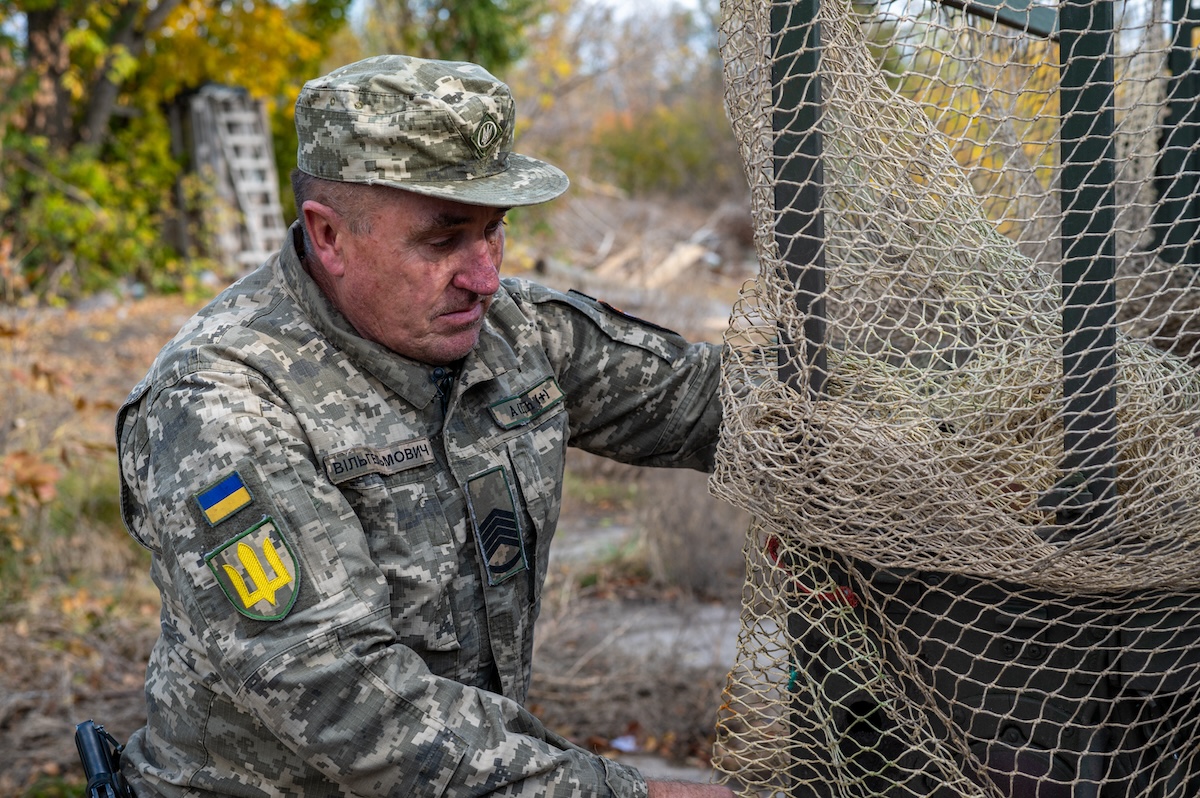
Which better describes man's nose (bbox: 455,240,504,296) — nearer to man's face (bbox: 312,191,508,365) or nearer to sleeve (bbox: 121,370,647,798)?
man's face (bbox: 312,191,508,365)

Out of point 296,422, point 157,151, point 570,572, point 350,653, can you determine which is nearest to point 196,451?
point 296,422

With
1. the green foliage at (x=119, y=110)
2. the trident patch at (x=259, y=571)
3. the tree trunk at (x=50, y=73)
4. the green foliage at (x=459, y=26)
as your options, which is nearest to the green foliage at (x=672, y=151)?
the green foliage at (x=459, y=26)

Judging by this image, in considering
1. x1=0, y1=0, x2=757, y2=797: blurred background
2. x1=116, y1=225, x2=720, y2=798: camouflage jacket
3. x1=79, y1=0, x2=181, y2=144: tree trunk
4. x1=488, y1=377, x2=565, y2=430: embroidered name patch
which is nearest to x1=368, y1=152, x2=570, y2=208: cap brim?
x1=116, y1=225, x2=720, y2=798: camouflage jacket

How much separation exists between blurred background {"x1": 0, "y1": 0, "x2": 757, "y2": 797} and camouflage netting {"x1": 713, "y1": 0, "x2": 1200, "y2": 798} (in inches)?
75.6

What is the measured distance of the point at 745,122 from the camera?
1.93 m

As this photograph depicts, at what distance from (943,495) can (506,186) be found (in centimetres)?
93

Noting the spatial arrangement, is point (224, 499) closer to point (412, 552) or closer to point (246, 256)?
point (412, 552)

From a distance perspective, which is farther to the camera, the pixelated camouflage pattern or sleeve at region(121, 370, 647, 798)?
the pixelated camouflage pattern

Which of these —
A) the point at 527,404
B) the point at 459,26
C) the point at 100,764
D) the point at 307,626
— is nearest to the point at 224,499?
the point at 307,626

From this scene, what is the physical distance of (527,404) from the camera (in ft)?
7.68

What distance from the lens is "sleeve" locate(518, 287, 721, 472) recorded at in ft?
8.12

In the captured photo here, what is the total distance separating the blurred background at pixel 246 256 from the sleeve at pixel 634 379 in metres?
1.68

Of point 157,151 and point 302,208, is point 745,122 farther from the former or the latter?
point 157,151

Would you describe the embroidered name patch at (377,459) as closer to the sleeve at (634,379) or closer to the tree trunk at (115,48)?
the sleeve at (634,379)
